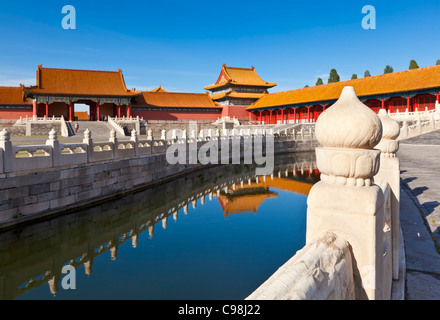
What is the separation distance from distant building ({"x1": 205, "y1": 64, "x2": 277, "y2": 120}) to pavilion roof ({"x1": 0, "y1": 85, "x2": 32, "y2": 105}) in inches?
874

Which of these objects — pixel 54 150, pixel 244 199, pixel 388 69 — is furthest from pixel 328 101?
pixel 388 69

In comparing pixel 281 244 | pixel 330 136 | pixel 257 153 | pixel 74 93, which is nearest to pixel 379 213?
pixel 330 136

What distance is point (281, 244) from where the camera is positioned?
7.42m

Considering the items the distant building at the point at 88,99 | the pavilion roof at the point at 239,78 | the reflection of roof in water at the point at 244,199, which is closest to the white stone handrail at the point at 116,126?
the distant building at the point at 88,99

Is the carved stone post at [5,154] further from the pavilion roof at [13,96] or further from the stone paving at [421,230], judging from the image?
the pavilion roof at [13,96]

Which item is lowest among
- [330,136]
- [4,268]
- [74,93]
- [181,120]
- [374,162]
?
[4,268]

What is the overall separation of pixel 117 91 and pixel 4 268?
3005 cm

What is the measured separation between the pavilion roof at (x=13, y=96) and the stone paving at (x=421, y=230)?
3484cm

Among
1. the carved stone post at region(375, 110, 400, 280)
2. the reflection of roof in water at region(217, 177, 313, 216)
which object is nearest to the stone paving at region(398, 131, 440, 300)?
the carved stone post at region(375, 110, 400, 280)

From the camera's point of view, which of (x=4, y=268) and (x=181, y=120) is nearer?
(x=4, y=268)

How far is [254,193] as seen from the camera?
13.6 m
